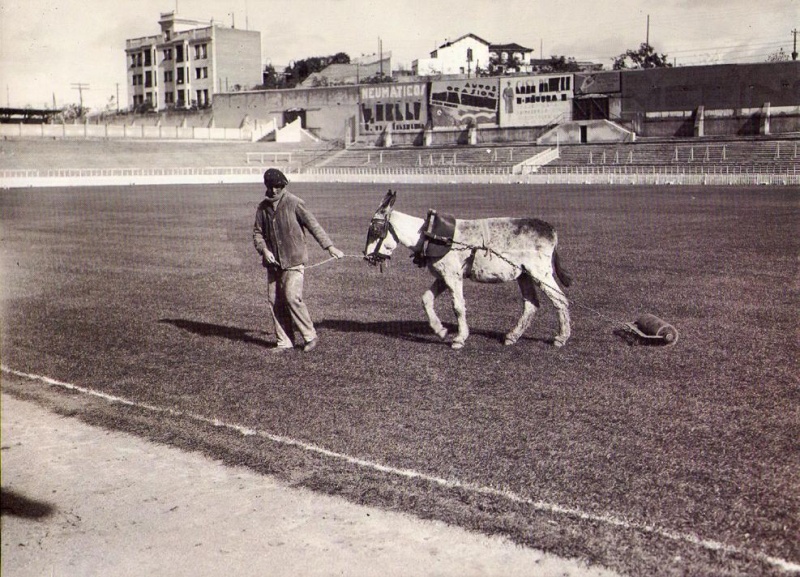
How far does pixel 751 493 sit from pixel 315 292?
9.69m

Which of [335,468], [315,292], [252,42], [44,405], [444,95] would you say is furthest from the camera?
[252,42]

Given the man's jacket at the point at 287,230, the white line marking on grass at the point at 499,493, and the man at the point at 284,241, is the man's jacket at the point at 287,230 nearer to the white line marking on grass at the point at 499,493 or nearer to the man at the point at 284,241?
the man at the point at 284,241

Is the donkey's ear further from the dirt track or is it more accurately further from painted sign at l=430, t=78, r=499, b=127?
painted sign at l=430, t=78, r=499, b=127

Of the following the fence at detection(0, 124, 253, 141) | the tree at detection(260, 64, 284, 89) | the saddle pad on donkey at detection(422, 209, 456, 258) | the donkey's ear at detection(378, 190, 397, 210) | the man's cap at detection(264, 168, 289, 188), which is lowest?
the saddle pad on donkey at detection(422, 209, 456, 258)

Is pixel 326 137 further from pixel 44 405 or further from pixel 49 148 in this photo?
pixel 44 405

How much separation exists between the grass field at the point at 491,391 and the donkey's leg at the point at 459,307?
187mm

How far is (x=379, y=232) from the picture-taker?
904 centimetres

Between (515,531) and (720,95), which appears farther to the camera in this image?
(720,95)

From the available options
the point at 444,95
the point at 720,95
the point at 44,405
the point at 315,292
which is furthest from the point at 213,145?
the point at 44,405

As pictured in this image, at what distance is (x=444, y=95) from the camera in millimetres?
82000

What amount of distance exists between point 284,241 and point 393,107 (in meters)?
78.6

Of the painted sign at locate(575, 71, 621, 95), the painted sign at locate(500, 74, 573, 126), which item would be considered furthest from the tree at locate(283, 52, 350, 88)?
the painted sign at locate(575, 71, 621, 95)

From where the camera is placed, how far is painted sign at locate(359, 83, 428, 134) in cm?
8381

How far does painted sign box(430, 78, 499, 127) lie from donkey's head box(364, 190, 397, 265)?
73.0 metres
